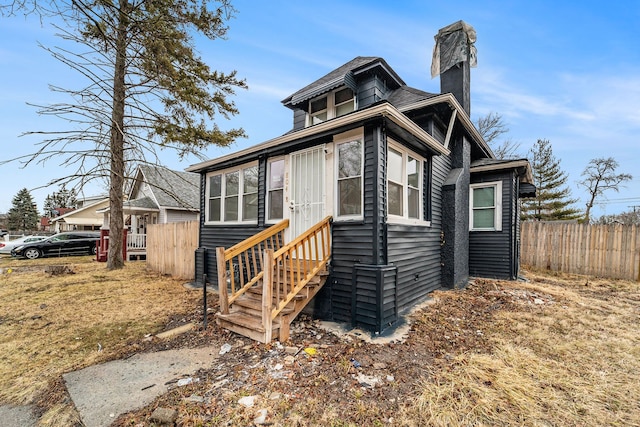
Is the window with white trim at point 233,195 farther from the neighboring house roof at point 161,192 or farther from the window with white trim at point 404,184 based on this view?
the neighboring house roof at point 161,192

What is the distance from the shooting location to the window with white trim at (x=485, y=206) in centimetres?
800

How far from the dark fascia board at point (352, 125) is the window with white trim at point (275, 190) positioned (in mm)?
412

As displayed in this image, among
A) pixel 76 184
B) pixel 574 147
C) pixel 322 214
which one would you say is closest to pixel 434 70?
pixel 322 214

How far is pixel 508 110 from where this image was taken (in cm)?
1847

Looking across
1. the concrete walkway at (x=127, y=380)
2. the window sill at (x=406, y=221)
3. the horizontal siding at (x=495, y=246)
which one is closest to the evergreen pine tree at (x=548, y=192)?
the horizontal siding at (x=495, y=246)

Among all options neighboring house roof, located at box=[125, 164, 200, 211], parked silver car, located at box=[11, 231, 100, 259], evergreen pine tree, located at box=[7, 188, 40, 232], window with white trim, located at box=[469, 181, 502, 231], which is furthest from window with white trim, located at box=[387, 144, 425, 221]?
evergreen pine tree, located at box=[7, 188, 40, 232]

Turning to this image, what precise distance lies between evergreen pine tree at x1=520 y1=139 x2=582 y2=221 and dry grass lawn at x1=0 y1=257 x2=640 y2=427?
1715cm

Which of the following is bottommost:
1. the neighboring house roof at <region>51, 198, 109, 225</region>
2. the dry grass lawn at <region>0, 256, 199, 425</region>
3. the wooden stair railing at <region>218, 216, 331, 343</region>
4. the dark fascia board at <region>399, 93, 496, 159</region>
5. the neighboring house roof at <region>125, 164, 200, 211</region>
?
the dry grass lawn at <region>0, 256, 199, 425</region>

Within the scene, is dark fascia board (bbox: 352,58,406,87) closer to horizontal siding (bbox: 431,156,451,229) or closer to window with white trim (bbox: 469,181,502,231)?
horizontal siding (bbox: 431,156,451,229)

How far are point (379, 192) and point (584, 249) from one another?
378 inches

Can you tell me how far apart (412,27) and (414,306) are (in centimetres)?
804

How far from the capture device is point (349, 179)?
4.73m

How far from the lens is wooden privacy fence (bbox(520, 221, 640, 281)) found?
28.1 feet

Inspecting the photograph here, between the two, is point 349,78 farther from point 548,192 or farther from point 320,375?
point 548,192
